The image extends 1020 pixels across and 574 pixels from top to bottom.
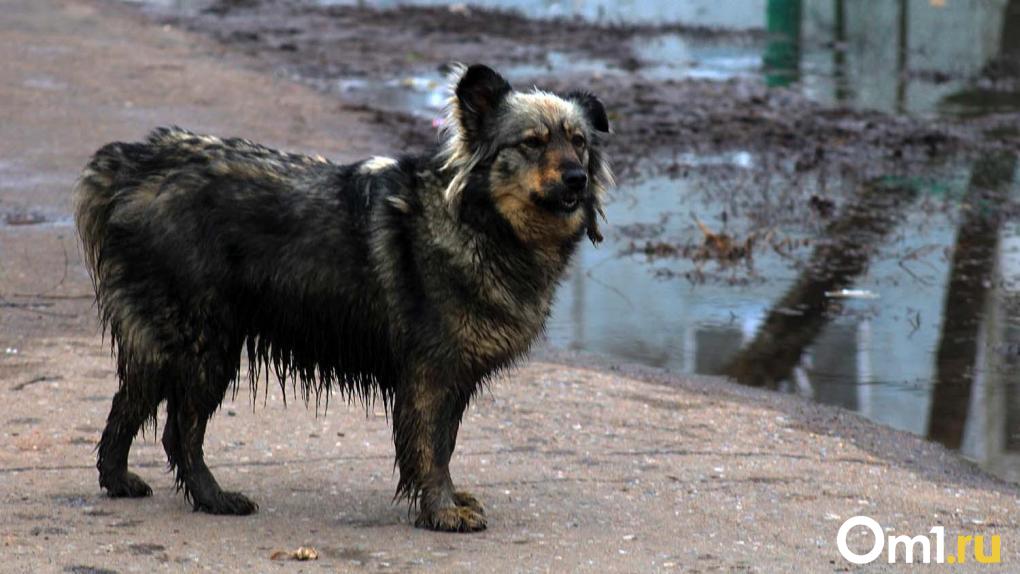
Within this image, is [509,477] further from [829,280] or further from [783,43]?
[783,43]

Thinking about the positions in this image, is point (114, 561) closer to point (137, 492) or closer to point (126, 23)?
point (137, 492)

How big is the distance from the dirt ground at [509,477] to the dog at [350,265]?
12.1 inches

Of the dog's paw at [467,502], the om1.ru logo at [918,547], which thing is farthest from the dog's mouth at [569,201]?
the om1.ru logo at [918,547]

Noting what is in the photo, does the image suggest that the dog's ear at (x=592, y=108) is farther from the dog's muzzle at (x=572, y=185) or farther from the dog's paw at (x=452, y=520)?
the dog's paw at (x=452, y=520)

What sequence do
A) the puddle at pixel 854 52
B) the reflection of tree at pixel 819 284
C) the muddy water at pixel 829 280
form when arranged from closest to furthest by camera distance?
the muddy water at pixel 829 280 → the reflection of tree at pixel 819 284 → the puddle at pixel 854 52

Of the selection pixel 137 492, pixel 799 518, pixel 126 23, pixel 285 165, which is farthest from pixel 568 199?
pixel 126 23

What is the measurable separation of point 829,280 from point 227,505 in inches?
230

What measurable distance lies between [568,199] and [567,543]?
1.28 meters

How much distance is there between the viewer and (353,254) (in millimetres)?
6133

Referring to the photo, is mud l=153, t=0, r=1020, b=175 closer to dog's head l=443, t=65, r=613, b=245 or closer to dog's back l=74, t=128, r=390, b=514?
dog's head l=443, t=65, r=613, b=245

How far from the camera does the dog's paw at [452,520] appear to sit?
19.9ft

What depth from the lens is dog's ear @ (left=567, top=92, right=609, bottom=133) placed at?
6.32 metres

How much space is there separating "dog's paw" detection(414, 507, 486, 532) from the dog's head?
3.49 feet

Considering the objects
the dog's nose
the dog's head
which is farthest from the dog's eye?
the dog's nose
